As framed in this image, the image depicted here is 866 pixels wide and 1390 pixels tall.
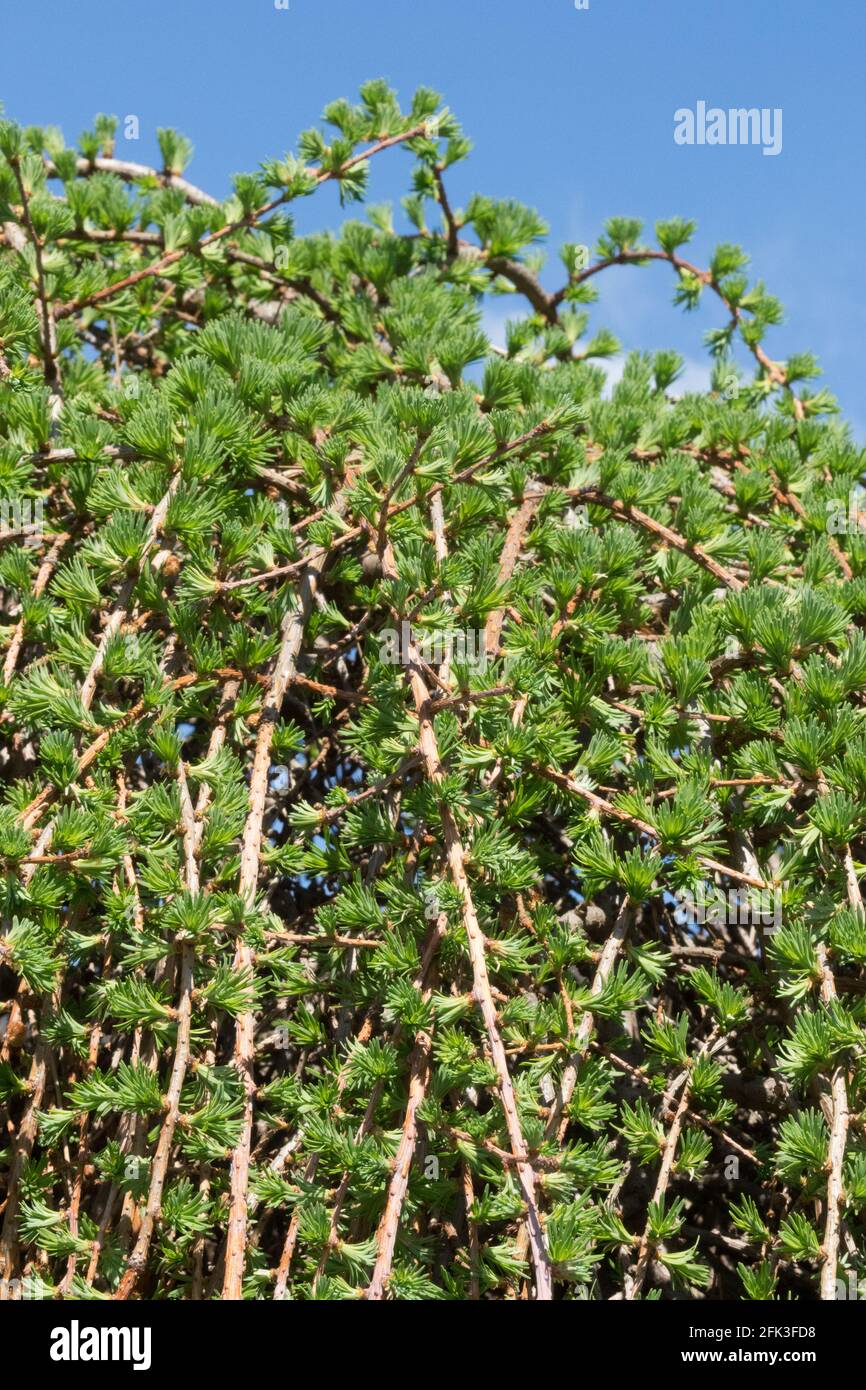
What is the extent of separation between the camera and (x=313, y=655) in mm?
1684

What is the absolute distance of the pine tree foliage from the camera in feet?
A: 3.92

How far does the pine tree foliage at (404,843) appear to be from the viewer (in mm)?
1196

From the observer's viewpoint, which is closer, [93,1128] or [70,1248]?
[70,1248]

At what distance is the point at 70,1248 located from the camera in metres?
1.19

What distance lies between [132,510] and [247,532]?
0.44 ft

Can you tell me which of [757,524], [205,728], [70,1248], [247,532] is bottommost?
[70,1248]

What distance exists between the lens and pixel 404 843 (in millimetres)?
1379

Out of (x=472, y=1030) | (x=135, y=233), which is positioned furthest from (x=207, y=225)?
(x=472, y=1030)

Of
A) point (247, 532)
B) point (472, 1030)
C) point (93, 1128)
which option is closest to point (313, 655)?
point (247, 532)

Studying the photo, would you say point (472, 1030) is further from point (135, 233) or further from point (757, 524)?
point (135, 233)
